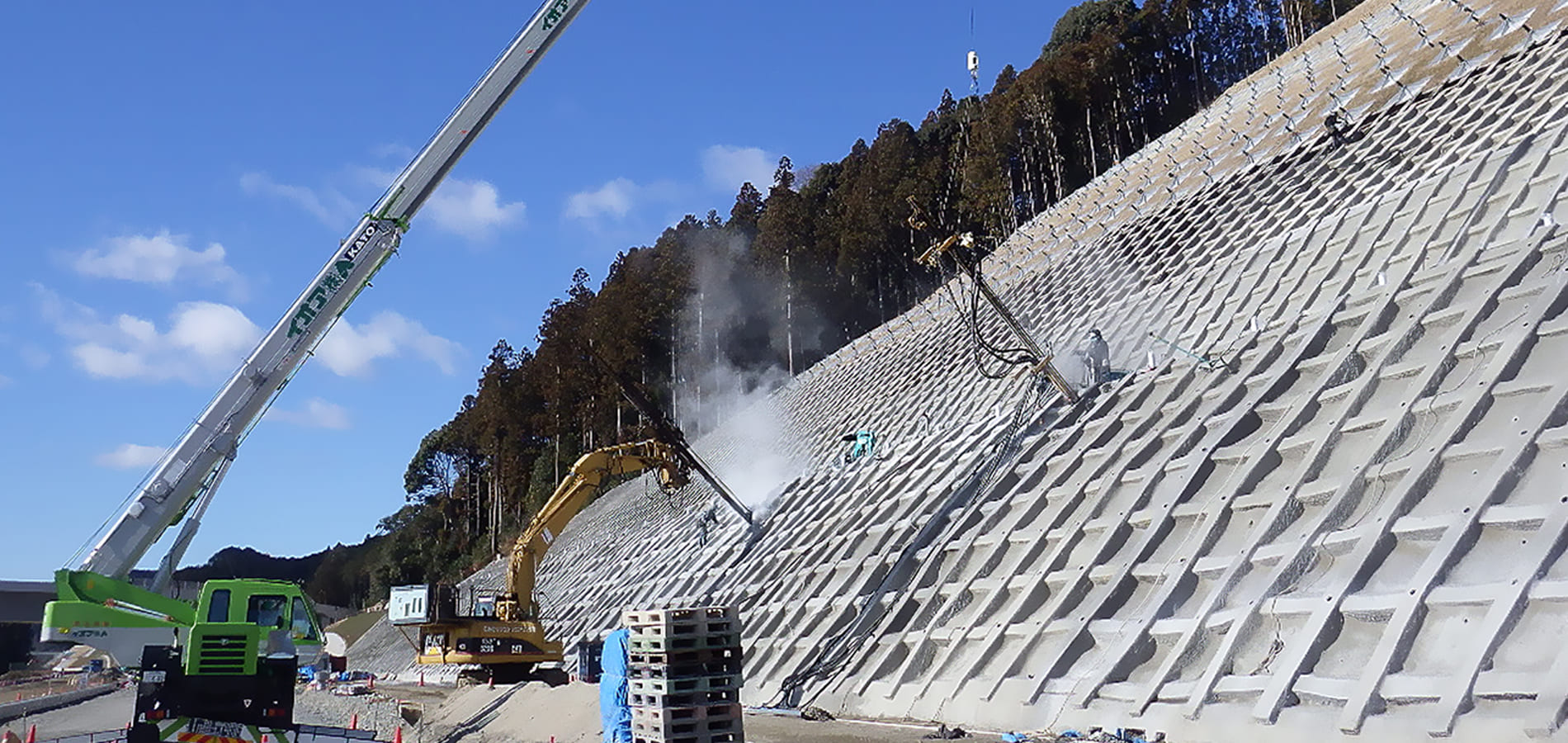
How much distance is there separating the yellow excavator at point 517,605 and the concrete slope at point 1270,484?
211 centimetres

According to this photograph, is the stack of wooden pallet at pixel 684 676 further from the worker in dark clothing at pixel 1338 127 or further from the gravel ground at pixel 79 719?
the worker in dark clothing at pixel 1338 127

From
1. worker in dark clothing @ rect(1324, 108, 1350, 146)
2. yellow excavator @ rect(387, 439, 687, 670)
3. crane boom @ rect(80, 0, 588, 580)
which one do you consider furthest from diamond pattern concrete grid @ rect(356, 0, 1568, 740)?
crane boom @ rect(80, 0, 588, 580)

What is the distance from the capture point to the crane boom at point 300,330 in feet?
49.3

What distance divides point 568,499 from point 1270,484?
47.7 ft

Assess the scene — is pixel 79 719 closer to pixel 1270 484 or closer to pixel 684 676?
pixel 684 676

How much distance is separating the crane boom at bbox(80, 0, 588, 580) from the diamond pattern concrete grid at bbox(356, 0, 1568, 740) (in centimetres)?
779

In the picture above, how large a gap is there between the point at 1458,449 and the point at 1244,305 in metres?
6.66

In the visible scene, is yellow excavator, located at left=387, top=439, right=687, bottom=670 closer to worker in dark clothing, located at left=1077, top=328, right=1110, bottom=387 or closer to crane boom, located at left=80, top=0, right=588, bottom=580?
crane boom, located at left=80, top=0, right=588, bottom=580

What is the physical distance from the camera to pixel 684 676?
27.2ft

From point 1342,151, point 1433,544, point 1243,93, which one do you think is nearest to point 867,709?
point 1433,544

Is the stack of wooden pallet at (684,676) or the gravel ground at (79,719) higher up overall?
the gravel ground at (79,719)

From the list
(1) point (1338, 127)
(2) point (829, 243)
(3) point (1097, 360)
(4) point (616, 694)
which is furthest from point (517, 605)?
(2) point (829, 243)

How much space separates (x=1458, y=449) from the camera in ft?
23.8

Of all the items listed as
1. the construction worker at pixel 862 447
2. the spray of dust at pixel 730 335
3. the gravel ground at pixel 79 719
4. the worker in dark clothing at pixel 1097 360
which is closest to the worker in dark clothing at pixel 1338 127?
the worker in dark clothing at pixel 1097 360
